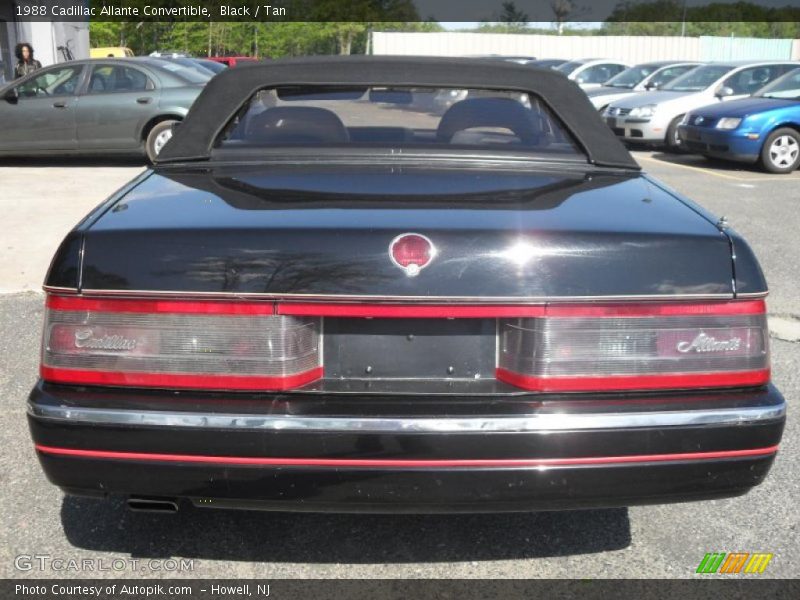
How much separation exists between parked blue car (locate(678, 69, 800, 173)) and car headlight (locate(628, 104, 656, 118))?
6.37ft

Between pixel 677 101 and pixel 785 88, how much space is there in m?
2.02

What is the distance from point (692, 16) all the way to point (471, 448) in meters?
56.8

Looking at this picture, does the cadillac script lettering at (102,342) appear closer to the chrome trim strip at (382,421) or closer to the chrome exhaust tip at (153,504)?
the chrome trim strip at (382,421)

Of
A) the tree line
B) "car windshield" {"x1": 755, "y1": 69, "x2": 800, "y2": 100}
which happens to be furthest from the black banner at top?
"car windshield" {"x1": 755, "y1": 69, "x2": 800, "y2": 100}

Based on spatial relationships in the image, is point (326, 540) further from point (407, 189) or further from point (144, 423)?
point (407, 189)

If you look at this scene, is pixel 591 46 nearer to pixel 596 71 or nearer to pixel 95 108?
pixel 596 71

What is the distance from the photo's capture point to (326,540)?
3.08 metres

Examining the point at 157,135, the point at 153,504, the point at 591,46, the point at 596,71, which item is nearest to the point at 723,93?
the point at 596,71

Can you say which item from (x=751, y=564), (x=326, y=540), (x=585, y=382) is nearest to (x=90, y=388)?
(x=326, y=540)

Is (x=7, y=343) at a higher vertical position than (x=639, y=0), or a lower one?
lower

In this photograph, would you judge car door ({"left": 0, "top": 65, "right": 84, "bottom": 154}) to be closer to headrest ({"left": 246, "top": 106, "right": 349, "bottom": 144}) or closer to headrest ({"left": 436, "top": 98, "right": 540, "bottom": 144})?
headrest ({"left": 246, "top": 106, "right": 349, "bottom": 144})

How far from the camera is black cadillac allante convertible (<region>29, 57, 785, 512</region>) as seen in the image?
2.41 meters

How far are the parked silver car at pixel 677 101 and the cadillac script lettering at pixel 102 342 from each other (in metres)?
13.4

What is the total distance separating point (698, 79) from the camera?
53.0 feet
